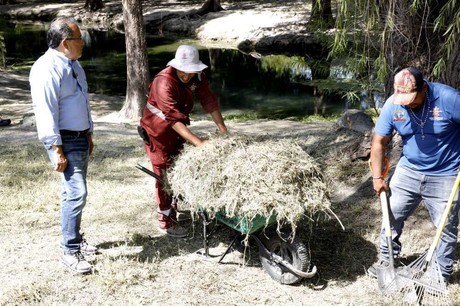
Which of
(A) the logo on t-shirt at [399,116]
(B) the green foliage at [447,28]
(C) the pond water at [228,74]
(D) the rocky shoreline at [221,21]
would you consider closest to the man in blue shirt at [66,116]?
(A) the logo on t-shirt at [399,116]

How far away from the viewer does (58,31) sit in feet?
12.0

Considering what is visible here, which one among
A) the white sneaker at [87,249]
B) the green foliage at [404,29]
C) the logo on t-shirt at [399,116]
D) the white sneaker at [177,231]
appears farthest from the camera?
the white sneaker at [177,231]

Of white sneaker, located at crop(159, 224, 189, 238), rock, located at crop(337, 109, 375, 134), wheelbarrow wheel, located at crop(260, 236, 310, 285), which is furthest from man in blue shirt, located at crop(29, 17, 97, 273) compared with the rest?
rock, located at crop(337, 109, 375, 134)

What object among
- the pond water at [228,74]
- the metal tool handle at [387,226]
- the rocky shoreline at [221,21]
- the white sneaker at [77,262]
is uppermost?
the metal tool handle at [387,226]

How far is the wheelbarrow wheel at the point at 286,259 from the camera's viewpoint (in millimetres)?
3857

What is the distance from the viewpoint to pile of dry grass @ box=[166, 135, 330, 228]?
11.9 feet

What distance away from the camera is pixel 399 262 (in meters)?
4.09

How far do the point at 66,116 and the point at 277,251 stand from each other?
1.77m

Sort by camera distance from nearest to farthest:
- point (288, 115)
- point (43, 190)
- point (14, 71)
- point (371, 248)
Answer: point (371, 248), point (43, 190), point (288, 115), point (14, 71)

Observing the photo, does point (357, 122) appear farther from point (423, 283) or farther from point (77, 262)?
point (77, 262)

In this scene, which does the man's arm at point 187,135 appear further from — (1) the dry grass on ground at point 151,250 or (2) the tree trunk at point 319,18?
(2) the tree trunk at point 319,18

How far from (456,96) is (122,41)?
69.9 feet

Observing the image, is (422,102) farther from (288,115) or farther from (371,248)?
(288,115)

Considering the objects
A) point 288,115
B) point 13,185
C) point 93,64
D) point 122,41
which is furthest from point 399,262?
point 122,41
